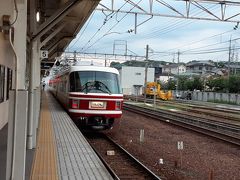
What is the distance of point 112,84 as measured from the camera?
1599 centimetres

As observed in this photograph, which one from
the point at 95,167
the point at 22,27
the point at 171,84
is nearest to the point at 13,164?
the point at 22,27

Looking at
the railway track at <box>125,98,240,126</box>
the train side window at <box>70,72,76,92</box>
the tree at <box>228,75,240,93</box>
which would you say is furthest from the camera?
the tree at <box>228,75,240,93</box>

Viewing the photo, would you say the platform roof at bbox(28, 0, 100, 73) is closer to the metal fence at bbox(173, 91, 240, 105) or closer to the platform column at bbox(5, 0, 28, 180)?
the platform column at bbox(5, 0, 28, 180)

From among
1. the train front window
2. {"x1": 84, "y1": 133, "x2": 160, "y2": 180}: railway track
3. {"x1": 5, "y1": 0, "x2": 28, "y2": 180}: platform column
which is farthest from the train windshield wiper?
{"x1": 5, "y1": 0, "x2": 28, "y2": 180}: platform column

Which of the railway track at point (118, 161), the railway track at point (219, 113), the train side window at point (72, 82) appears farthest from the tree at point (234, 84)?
the train side window at point (72, 82)

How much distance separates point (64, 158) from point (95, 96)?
264 inches

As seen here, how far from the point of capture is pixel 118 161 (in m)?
11.8

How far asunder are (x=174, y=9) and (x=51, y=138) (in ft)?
39.6

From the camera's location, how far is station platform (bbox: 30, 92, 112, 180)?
7301 millimetres

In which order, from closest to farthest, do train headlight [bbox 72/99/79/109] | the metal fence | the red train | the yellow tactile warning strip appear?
1. the yellow tactile warning strip
2. the red train
3. train headlight [bbox 72/99/79/109]
4. the metal fence

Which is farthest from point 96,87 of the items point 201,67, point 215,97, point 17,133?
point 201,67

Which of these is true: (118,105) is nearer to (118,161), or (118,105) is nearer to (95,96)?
(95,96)

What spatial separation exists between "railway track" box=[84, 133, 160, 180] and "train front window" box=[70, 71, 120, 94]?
1839 millimetres

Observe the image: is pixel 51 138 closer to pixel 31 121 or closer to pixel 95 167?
pixel 31 121
